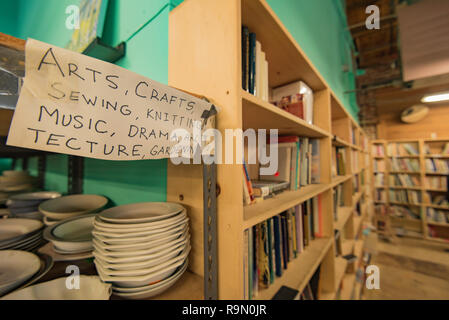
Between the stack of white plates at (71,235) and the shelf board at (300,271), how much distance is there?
629 millimetres

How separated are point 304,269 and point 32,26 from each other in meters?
3.26

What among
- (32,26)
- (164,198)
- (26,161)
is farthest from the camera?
(26,161)

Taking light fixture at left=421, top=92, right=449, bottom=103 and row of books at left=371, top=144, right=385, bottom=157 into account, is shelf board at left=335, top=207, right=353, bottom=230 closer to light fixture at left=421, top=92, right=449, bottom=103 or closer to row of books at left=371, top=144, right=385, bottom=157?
light fixture at left=421, top=92, right=449, bottom=103

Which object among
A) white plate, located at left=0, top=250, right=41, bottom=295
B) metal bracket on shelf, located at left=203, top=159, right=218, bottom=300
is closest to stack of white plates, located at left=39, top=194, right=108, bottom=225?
white plate, located at left=0, top=250, right=41, bottom=295

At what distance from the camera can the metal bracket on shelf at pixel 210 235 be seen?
44 centimetres

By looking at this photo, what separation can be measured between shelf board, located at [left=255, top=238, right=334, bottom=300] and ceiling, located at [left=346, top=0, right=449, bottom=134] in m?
0.91

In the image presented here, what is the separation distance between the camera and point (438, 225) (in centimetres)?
77

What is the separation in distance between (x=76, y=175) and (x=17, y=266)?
3.01 ft

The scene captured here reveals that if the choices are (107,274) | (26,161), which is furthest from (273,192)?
(26,161)

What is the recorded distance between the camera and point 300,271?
0.73 metres

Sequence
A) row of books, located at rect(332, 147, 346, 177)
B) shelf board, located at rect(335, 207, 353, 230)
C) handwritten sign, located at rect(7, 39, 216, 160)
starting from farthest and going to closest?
1. row of books, located at rect(332, 147, 346, 177)
2. shelf board, located at rect(335, 207, 353, 230)
3. handwritten sign, located at rect(7, 39, 216, 160)

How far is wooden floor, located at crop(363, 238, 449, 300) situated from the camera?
0.55 metres

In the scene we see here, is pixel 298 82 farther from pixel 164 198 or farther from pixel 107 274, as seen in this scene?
pixel 107 274
